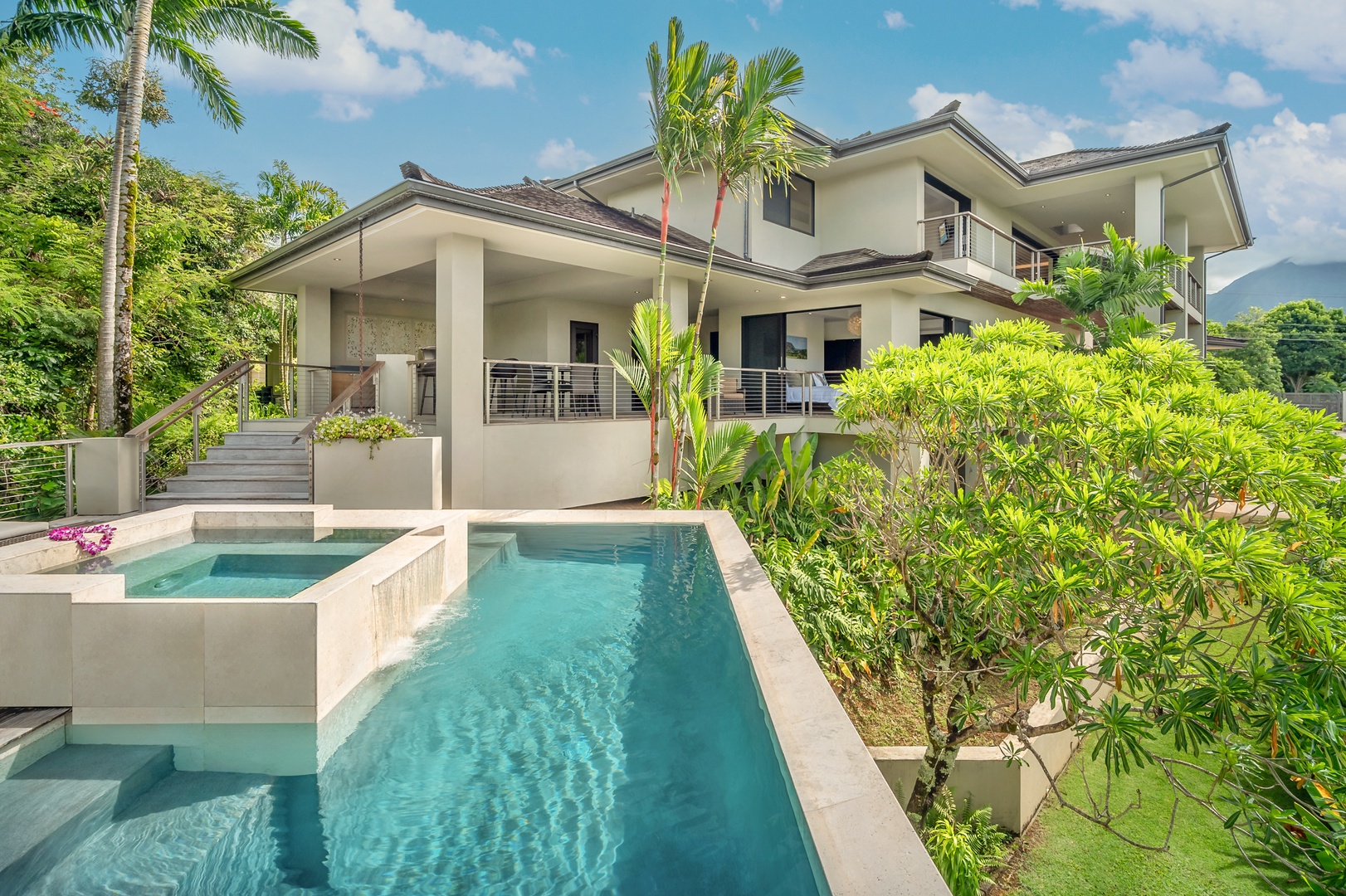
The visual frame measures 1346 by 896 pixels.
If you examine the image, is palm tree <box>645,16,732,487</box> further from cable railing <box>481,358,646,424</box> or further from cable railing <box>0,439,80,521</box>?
cable railing <box>0,439,80,521</box>

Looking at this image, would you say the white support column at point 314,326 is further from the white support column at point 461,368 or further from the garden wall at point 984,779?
the garden wall at point 984,779

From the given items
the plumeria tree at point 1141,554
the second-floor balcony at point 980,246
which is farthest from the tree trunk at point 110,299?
the second-floor balcony at point 980,246

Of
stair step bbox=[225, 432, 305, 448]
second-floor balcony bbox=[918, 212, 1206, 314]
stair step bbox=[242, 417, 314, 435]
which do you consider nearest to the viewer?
stair step bbox=[225, 432, 305, 448]

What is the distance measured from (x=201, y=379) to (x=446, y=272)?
1004 cm

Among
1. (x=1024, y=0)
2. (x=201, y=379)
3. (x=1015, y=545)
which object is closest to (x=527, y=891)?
(x=1015, y=545)

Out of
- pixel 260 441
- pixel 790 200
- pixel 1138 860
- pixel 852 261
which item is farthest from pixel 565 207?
pixel 1138 860

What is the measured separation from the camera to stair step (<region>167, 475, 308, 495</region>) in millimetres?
9977

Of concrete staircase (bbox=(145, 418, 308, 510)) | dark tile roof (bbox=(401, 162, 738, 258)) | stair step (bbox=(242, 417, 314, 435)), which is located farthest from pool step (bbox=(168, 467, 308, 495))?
dark tile roof (bbox=(401, 162, 738, 258))

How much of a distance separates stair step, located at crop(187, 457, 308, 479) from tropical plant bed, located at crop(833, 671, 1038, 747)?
8366mm

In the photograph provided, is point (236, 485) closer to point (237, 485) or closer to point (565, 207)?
point (237, 485)

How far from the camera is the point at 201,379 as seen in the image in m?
16.4

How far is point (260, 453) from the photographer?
10.9 m

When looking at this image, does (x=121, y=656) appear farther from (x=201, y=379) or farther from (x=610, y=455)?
(x=201, y=379)

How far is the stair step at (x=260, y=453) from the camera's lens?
35.0 ft
